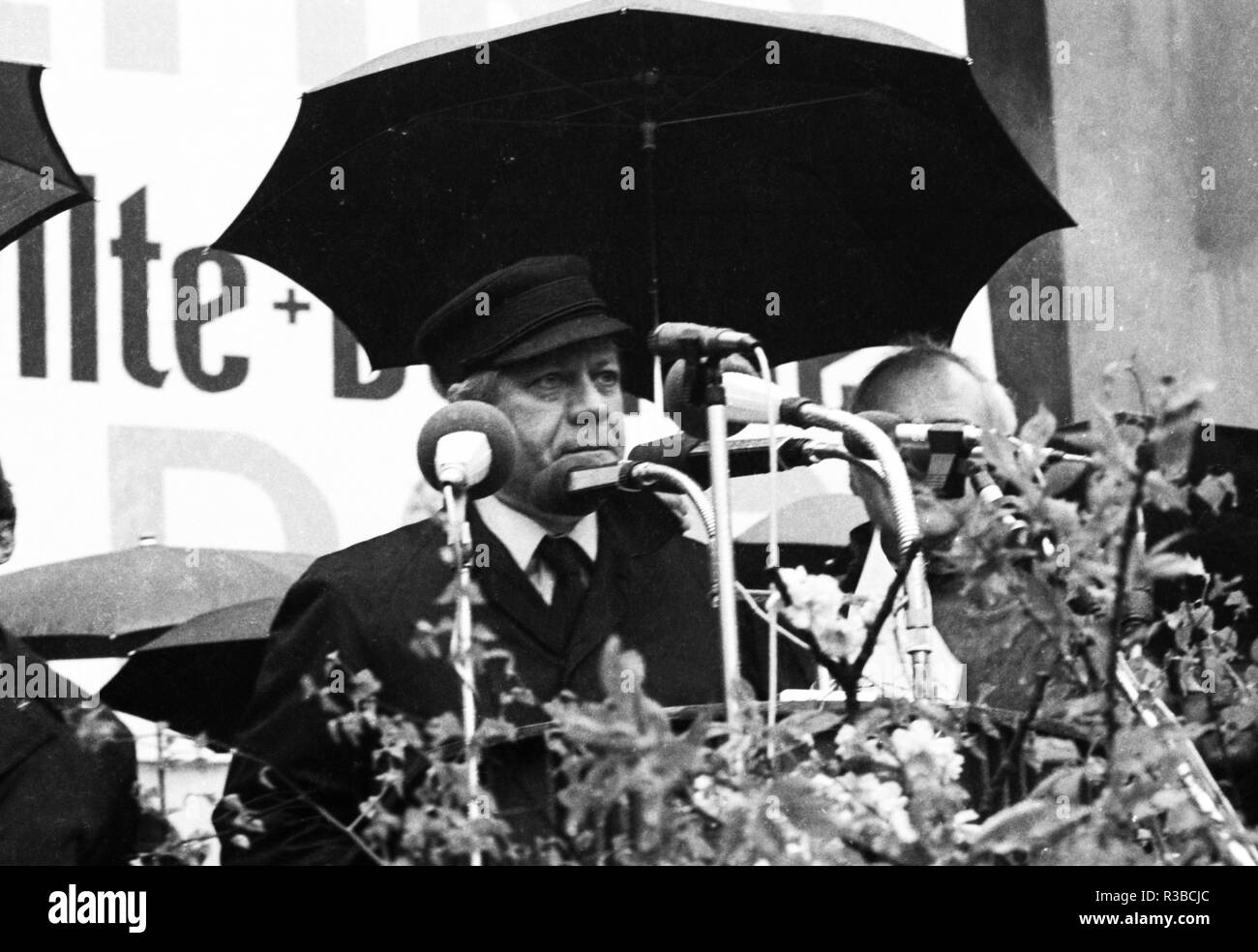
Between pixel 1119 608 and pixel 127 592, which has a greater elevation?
pixel 127 592

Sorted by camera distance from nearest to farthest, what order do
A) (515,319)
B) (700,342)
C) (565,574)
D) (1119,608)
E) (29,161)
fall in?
(1119,608)
(700,342)
(565,574)
(515,319)
(29,161)

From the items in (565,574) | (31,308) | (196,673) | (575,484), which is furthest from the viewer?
(196,673)

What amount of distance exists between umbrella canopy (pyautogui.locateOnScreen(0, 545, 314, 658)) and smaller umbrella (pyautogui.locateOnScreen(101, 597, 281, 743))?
0.10 m

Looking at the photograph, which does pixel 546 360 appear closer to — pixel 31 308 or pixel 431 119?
pixel 431 119

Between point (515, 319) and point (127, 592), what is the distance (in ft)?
4.52

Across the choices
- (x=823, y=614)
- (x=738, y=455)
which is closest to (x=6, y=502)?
(x=738, y=455)

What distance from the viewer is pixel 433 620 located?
360cm

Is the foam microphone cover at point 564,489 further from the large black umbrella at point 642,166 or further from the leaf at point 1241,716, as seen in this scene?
the leaf at point 1241,716

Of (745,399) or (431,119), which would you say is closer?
(745,399)

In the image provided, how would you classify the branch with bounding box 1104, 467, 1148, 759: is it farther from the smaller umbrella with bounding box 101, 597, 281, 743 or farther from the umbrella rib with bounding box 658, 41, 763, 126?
the smaller umbrella with bounding box 101, 597, 281, 743

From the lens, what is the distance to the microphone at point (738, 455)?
9.99 ft

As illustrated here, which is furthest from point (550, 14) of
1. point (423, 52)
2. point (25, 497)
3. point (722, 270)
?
point (25, 497)

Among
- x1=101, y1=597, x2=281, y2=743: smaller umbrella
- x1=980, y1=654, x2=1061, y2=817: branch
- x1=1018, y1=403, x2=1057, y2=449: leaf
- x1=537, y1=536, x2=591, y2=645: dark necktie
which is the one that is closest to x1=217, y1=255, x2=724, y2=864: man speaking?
x1=537, y1=536, x2=591, y2=645: dark necktie

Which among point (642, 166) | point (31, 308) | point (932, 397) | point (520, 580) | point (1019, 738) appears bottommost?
point (1019, 738)
